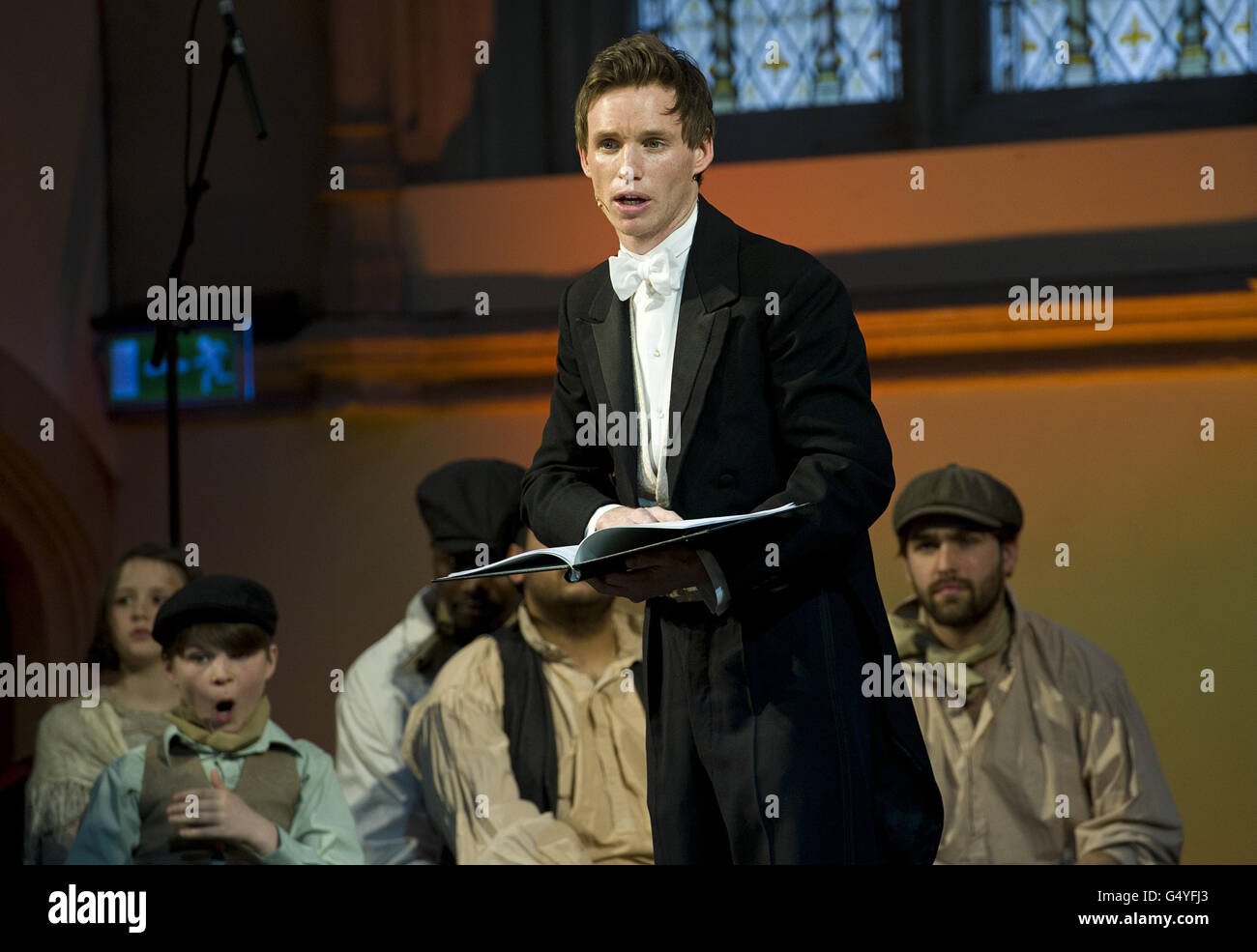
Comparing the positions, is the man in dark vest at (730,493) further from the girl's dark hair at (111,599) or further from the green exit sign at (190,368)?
the green exit sign at (190,368)

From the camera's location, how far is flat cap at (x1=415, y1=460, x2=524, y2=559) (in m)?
4.57

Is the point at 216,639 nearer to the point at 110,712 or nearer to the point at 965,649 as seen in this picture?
the point at 110,712

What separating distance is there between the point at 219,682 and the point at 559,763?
2.66ft

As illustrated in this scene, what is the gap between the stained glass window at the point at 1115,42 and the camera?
571 centimetres

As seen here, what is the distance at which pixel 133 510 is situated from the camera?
6191 mm

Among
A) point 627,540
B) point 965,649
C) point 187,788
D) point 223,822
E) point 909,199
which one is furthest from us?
point 909,199

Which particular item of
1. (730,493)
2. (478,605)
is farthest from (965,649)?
(730,493)

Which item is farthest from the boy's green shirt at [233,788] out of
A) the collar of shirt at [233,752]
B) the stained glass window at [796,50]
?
the stained glass window at [796,50]

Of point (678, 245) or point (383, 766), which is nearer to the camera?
point (678, 245)

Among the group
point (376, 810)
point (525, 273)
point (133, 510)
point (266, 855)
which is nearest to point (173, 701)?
point (376, 810)

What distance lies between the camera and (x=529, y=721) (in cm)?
420

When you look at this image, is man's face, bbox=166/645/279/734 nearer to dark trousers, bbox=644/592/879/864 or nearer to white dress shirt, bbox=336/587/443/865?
white dress shirt, bbox=336/587/443/865

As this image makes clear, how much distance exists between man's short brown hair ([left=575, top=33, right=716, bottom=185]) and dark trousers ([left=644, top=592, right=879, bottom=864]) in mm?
650

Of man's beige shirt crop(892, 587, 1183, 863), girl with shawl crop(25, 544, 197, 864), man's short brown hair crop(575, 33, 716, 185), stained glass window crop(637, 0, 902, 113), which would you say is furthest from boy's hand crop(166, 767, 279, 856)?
stained glass window crop(637, 0, 902, 113)
